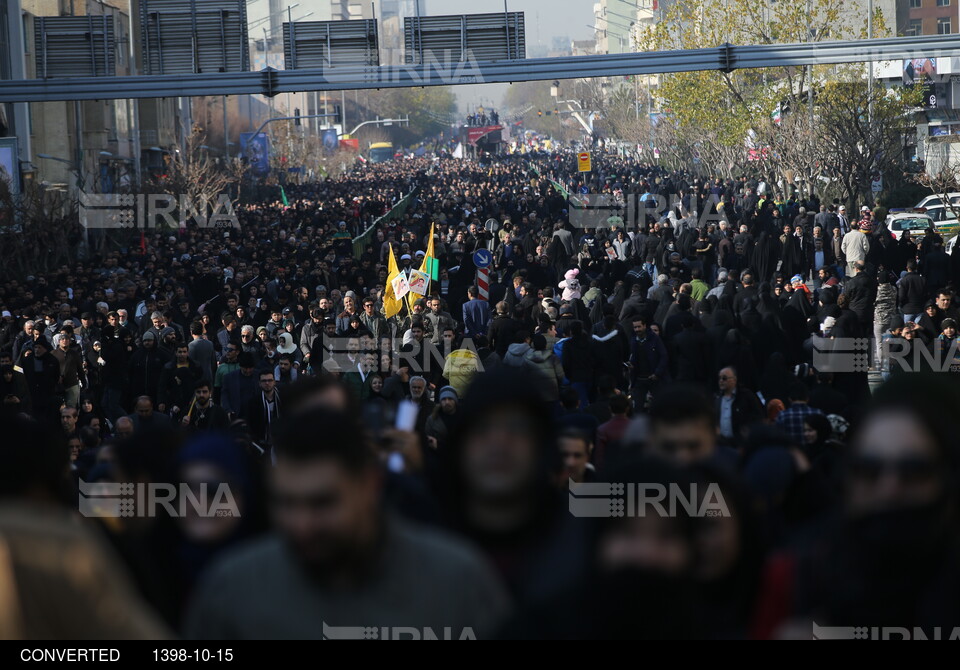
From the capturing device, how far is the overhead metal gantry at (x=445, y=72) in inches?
909

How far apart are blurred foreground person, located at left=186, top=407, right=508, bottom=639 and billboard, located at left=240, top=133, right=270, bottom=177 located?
249 feet

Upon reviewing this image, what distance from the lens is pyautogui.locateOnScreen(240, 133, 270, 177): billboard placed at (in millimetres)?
79125

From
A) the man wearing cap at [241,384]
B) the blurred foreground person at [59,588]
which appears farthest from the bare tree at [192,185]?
the blurred foreground person at [59,588]

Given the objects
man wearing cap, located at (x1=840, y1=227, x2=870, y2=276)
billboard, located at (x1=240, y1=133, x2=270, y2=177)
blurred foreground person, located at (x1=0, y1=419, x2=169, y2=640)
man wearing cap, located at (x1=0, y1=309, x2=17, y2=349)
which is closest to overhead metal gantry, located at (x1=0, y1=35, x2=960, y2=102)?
man wearing cap, located at (x1=840, y1=227, x2=870, y2=276)

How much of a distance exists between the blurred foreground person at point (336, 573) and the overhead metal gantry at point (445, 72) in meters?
20.7

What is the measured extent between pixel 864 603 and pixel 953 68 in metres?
57.3

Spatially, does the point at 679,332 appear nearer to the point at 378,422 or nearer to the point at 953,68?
the point at 378,422

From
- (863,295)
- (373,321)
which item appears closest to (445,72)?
(373,321)

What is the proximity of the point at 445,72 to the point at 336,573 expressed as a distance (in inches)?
867

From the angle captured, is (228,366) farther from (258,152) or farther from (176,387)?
(258,152)

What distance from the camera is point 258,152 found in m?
85.1

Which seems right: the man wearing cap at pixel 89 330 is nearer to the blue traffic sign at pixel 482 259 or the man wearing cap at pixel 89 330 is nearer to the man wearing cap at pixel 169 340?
the man wearing cap at pixel 169 340

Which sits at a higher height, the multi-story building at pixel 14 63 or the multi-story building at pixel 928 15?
the multi-story building at pixel 928 15

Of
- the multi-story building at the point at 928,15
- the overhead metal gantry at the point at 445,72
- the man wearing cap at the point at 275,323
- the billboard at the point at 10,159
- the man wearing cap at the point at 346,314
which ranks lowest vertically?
the man wearing cap at the point at 275,323
